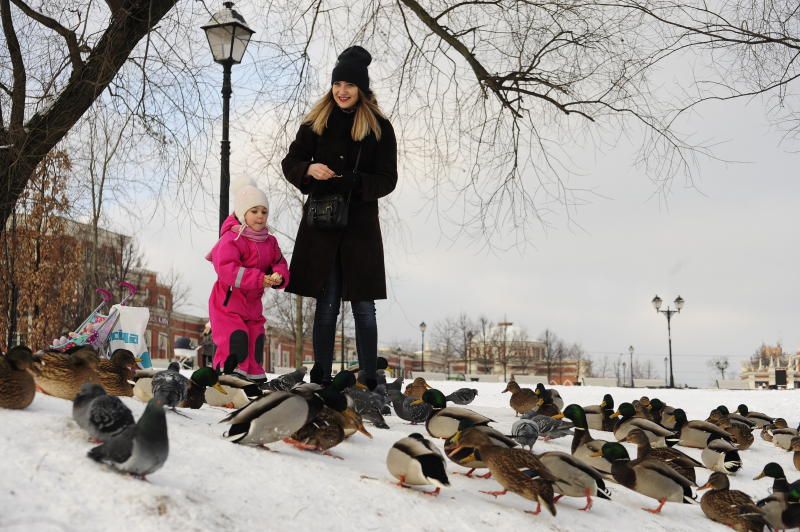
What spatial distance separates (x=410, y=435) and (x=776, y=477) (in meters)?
4.15

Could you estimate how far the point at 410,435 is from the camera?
433cm

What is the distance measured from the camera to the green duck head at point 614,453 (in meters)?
5.55

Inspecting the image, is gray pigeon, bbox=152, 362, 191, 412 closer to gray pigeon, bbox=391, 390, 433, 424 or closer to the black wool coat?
the black wool coat

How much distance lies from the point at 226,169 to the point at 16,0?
299 cm

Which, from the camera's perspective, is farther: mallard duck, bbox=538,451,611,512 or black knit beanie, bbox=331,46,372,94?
black knit beanie, bbox=331,46,372,94

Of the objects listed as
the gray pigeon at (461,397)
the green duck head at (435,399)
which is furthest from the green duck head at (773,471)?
the gray pigeon at (461,397)

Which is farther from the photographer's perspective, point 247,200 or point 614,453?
point 247,200

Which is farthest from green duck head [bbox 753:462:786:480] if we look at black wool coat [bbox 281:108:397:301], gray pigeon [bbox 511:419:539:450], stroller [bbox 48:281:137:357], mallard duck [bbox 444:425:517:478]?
stroller [bbox 48:281:137:357]

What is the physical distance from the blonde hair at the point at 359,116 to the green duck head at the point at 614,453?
310 centimetres

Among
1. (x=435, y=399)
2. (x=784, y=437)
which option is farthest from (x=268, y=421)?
(x=784, y=437)

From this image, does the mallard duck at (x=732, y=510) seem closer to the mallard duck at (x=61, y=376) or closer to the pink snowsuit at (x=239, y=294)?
the pink snowsuit at (x=239, y=294)

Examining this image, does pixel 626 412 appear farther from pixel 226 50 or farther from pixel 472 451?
pixel 226 50

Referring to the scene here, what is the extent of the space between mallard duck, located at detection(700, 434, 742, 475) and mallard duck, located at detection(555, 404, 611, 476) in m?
1.51

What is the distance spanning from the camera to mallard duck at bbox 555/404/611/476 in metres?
5.67
